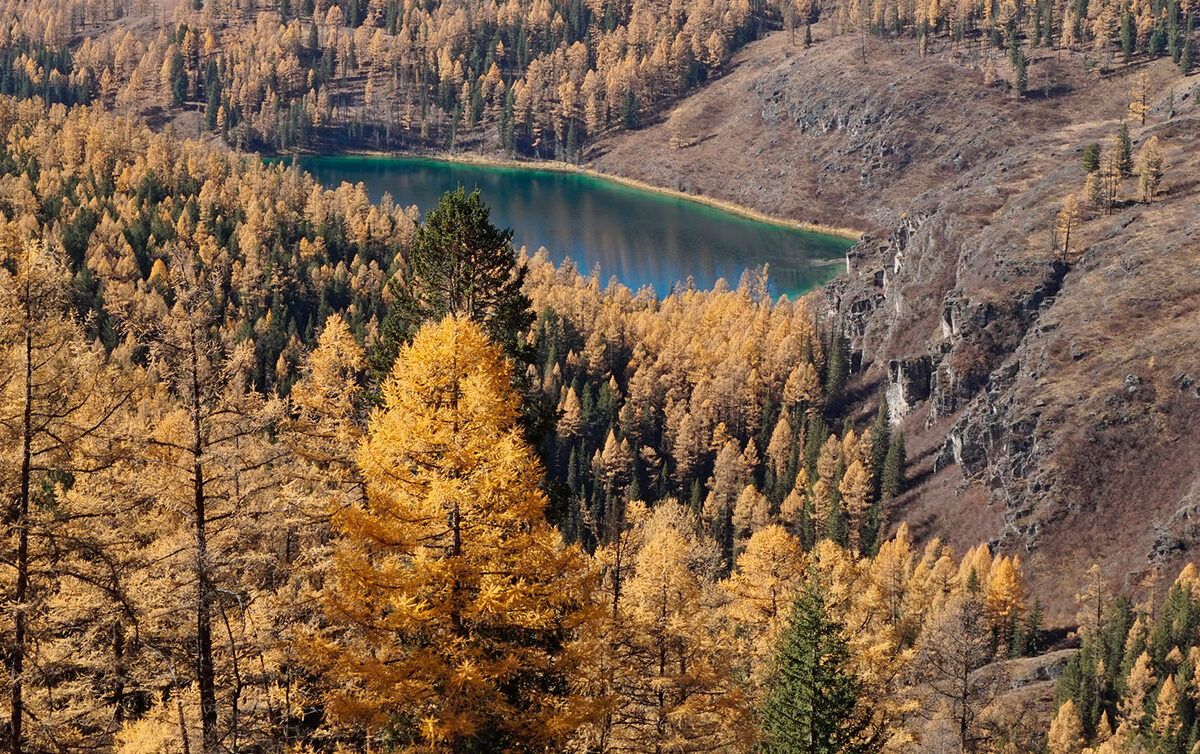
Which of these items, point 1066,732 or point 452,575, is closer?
point 452,575

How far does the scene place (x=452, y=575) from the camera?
2508 cm

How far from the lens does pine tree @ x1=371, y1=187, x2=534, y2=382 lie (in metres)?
38.5

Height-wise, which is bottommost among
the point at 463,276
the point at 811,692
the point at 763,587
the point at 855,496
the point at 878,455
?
the point at 855,496

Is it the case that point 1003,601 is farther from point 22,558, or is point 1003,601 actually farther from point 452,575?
point 22,558

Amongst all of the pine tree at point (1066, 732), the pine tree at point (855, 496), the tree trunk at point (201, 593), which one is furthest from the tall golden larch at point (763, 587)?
the pine tree at point (855, 496)

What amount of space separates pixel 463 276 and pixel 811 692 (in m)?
22.2

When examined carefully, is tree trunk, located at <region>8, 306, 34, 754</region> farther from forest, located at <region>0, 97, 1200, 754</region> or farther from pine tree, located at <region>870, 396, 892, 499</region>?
pine tree, located at <region>870, 396, 892, 499</region>

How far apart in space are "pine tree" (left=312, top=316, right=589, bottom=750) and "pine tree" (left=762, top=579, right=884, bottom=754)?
879 inches

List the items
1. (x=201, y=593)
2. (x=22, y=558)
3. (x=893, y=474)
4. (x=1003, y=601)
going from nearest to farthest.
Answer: (x=22, y=558) → (x=201, y=593) → (x=1003, y=601) → (x=893, y=474)

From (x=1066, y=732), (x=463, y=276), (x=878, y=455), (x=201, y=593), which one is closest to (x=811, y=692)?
(x=463, y=276)

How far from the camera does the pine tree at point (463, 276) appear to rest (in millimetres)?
38500

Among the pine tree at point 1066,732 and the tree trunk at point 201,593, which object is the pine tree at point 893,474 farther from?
the tree trunk at point 201,593

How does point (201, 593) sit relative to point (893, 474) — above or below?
above

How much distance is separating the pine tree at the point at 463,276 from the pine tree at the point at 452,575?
1178 centimetres
